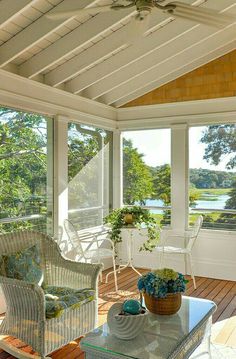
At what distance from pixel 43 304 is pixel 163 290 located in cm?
92

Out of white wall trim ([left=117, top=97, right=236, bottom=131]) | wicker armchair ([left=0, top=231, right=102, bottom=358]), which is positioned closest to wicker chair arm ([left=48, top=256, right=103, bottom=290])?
wicker armchair ([left=0, top=231, right=102, bottom=358])

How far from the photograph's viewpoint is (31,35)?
3.63m

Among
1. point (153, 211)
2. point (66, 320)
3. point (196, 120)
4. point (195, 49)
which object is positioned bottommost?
point (66, 320)

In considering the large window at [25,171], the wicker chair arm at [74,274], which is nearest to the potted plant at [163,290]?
the wicker chair arm at [74,274]

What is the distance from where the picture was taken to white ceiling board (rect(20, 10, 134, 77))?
12.1ft

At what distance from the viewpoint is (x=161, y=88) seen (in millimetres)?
5797

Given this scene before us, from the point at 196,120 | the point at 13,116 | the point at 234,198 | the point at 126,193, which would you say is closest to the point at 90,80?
the point at 13,116

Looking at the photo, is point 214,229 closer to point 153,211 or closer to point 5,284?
point 153,211

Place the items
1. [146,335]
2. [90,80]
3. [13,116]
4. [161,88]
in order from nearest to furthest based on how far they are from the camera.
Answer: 1. [146,335]
2. [13,116]
3. [90,80]
4. [161,88]

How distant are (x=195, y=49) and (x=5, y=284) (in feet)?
12.7

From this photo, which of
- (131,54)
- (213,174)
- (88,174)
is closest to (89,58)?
(131,54)

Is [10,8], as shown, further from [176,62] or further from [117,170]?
[117,170]

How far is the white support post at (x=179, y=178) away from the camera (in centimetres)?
564

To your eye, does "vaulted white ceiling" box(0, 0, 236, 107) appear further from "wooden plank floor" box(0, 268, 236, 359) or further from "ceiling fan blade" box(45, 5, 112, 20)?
"wooden plank floor" box(0, 268, 236, 359)
